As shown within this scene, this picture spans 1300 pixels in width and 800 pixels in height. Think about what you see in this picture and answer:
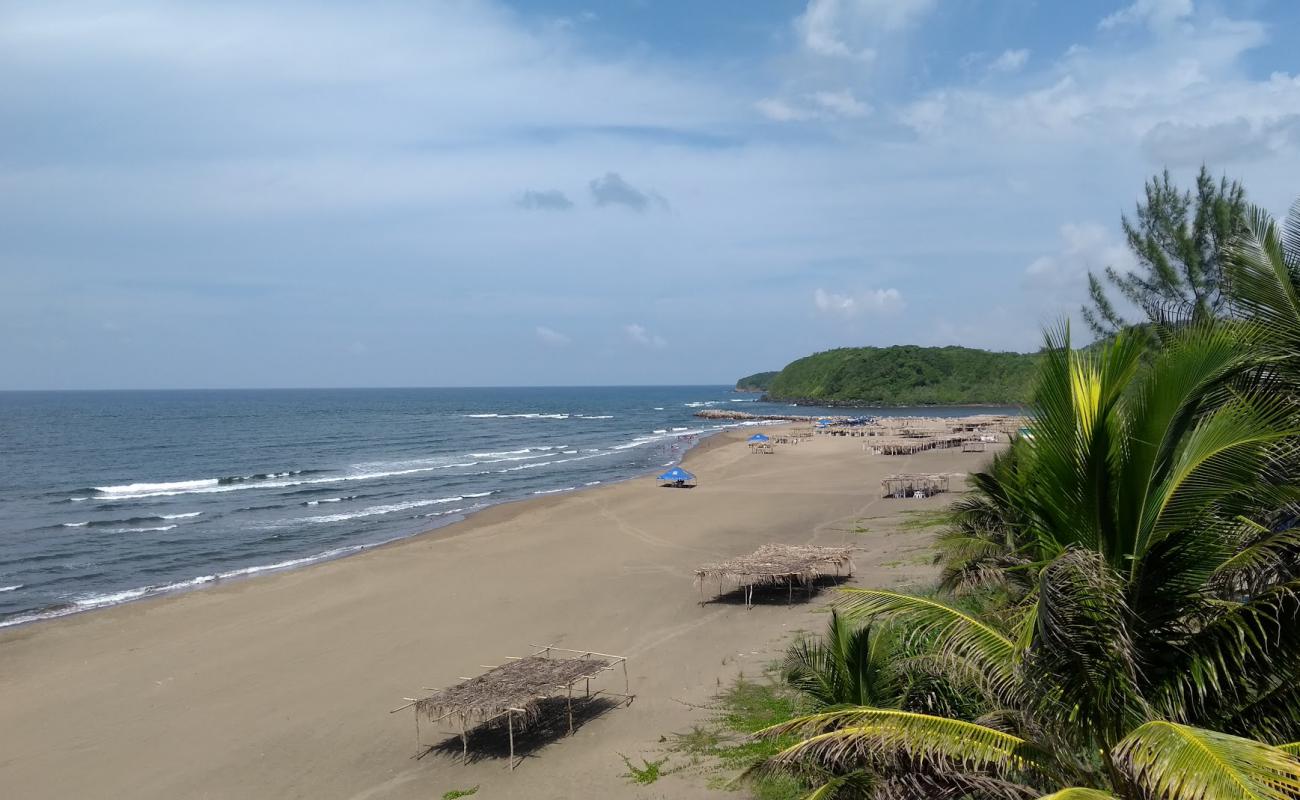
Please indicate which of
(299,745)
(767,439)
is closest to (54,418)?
(767,439)

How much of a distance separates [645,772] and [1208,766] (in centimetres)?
896

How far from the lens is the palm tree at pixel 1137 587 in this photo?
169 inches

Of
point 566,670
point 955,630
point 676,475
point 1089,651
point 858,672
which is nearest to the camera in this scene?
point 1089,651

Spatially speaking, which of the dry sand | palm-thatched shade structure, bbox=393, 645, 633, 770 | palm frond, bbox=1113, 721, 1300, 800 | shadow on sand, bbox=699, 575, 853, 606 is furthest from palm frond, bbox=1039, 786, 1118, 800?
shadow on sand, bbox=699, 575, 853, 606

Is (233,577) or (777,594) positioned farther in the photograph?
(233,577)

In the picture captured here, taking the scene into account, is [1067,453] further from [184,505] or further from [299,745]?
[184,505]

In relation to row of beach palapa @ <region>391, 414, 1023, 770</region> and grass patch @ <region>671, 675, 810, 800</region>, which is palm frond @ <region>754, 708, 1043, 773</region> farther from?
grass patch @ <region>671, 675, 810, 800</region>

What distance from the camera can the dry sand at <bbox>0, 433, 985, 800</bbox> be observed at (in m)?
12.6

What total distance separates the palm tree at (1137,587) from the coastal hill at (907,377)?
417ft

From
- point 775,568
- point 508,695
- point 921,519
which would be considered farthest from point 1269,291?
point 921,519

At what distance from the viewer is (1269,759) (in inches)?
140

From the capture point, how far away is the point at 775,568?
19.8 m

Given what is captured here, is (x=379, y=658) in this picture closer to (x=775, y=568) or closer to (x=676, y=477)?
(x=775, y=568)

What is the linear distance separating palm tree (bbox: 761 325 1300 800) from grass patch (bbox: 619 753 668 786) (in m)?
6.94
